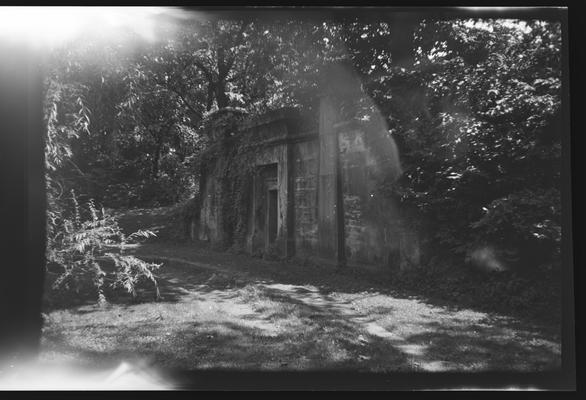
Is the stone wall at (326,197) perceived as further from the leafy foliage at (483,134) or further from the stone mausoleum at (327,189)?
the leafy foliage at (483,134)

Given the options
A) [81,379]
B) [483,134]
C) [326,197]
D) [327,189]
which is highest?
[483,134]

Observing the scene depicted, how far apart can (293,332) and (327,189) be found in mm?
4740

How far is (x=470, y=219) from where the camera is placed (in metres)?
7.62

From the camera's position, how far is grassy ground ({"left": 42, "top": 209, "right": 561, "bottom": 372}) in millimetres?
4887

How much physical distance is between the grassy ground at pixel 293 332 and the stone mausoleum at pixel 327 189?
111cm

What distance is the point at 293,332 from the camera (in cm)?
579

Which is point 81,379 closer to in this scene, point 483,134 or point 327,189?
point 327,189

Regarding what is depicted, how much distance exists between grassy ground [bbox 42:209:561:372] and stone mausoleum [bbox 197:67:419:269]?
3.64 ft

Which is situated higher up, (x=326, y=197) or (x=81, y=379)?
(x=326, y=197)

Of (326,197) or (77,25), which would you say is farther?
(326,197)

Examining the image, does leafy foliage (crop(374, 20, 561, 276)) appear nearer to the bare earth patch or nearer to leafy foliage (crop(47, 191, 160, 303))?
the bare earth patch

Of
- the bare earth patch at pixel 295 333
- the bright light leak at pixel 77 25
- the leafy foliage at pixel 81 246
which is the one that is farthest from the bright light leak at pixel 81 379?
the bright light leak at pixel 77 25

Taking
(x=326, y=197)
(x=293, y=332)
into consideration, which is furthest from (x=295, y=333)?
(x=326, y=197)

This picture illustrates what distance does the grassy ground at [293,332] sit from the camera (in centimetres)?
489
